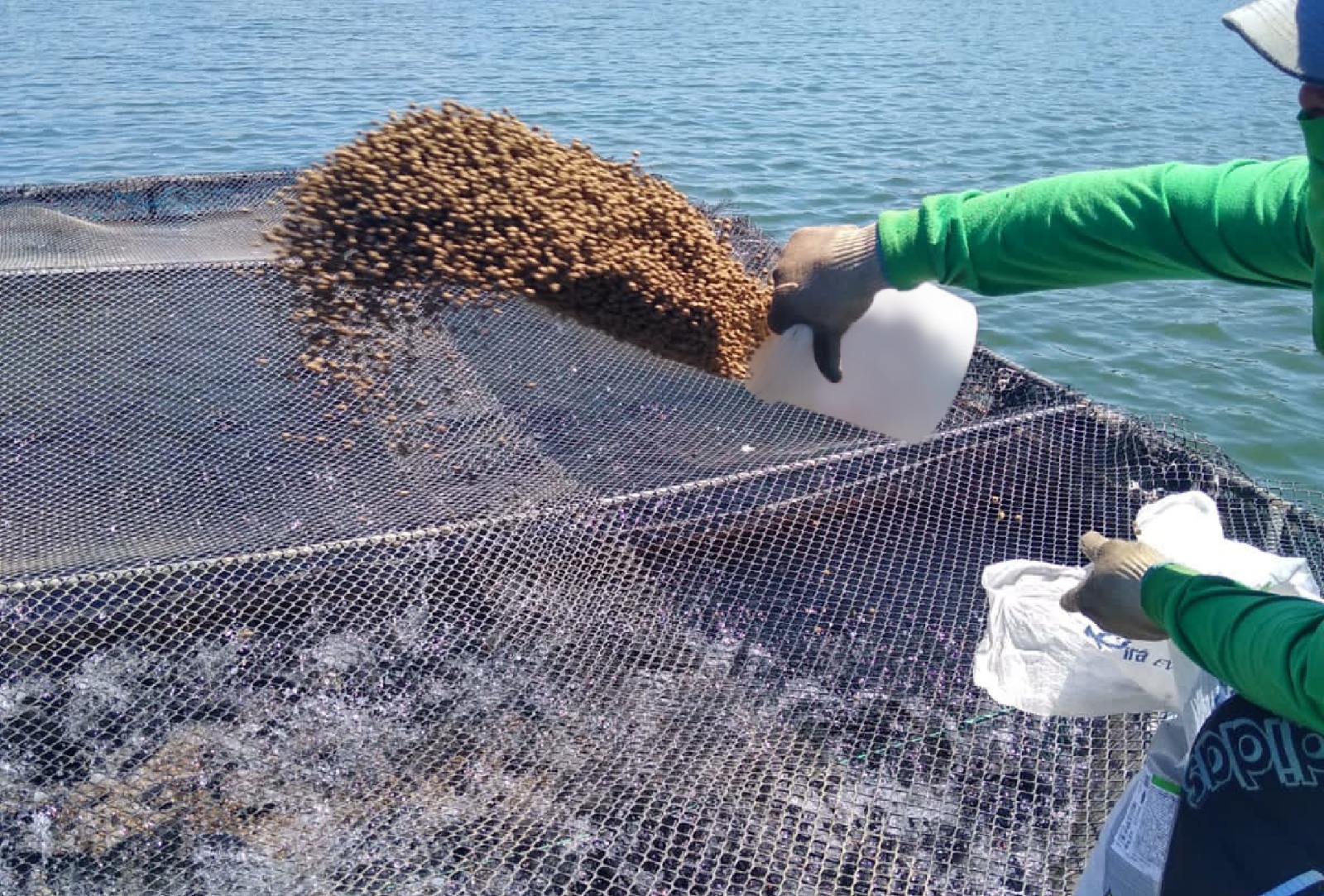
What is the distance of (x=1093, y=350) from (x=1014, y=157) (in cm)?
350

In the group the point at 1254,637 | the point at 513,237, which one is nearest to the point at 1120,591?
the point at 1254,637

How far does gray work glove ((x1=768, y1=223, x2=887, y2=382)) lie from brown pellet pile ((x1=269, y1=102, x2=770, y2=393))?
1.16 feet

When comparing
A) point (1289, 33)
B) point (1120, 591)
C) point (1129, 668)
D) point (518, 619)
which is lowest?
point (518, 619)

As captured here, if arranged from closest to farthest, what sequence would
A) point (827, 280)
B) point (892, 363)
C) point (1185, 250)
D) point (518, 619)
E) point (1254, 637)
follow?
1. point (1254, 637)
2. point (1185, 250)
3. point (827, 280)
4. point (892, 363)
5. point (518, 619)

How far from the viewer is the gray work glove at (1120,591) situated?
149 cm

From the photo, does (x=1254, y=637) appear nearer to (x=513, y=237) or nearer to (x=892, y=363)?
(x=892, y=363)

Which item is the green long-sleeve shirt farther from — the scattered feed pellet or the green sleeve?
the scattered feed pellet

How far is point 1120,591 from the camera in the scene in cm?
150

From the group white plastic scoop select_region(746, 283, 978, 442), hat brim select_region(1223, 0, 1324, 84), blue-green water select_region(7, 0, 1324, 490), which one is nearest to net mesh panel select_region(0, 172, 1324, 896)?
white plastic scoop select_region(746, 283, 978, 442)

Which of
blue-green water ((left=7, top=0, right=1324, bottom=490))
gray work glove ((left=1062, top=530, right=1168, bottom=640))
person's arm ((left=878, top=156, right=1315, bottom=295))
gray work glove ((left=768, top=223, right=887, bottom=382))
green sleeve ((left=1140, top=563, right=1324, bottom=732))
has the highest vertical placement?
person's arm ((left=878, top=156, right=1315, bottom=295))

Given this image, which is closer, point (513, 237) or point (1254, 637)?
point (1254, 637)

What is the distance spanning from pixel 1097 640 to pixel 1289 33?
1.20 metres

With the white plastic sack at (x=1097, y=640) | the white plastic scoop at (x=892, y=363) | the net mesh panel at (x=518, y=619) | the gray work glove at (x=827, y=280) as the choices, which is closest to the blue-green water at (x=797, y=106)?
the net mesh panel at (x=518, y=619)

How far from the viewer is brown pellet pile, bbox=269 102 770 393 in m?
2.08
